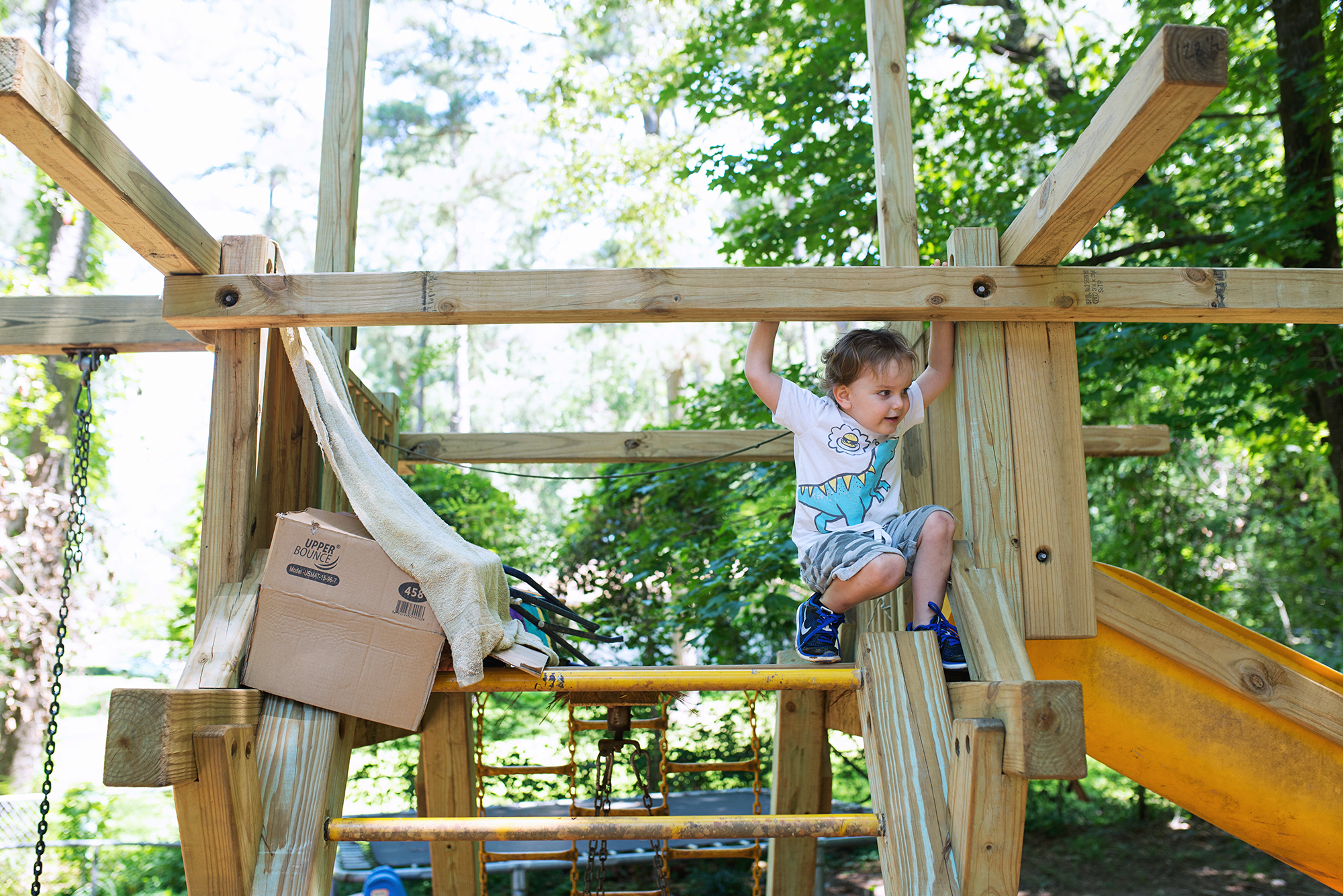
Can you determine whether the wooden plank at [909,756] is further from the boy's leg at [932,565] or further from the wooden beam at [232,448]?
the wooden beam at [232,448]

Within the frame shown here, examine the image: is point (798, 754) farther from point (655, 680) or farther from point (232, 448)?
point (232, 448)

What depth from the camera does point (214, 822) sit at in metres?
1.88

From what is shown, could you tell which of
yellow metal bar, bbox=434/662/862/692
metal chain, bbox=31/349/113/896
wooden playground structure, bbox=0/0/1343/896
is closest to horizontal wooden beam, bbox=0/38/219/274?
wooden playground structure, bbox=0/0/1343/896

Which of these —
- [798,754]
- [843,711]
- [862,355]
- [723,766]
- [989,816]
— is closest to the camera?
[989,816]

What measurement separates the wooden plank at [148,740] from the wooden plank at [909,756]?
143 cm

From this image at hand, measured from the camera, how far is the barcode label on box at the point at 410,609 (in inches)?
86.6

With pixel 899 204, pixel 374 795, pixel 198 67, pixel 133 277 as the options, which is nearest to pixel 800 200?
pixel 899 204

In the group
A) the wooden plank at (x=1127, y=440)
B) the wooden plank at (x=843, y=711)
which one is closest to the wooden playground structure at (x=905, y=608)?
the wooden plank at (x=843, y=711)

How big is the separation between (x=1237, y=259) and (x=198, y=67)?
66.6 feet

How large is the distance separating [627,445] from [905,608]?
2.26 metres

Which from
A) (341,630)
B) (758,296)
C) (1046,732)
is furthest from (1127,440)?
(341,630)

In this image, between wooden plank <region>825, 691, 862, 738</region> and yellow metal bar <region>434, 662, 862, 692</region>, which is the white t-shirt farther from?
wooden plank <region>825, 691, 862, 738</region>

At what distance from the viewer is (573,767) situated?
180 inches

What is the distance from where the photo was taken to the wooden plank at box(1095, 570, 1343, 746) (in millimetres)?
2436
